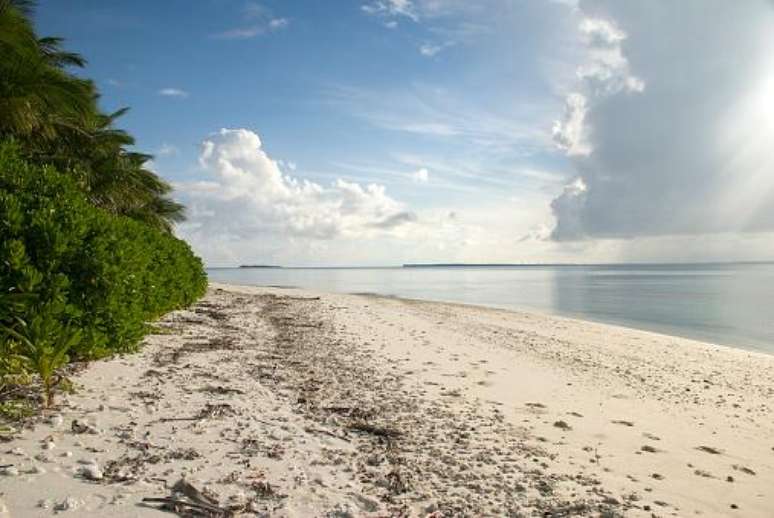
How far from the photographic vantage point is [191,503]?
3.78 m

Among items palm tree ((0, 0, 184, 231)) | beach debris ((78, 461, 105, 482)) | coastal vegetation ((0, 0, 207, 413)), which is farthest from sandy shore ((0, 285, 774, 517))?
palm tree ((0, 0, 184, 231))

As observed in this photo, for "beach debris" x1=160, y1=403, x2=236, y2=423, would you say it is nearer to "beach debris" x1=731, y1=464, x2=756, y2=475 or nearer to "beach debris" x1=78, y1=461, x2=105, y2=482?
"beach debris" x1=78, y1=461, x2=105, y2=482

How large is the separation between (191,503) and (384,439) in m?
2.35

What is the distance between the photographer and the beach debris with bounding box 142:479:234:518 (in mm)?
3693

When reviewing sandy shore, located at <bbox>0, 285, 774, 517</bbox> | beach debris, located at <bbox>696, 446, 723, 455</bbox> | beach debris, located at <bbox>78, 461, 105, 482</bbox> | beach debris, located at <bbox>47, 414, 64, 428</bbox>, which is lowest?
beach debris, located at <bbox>696, 446, 723, 455</bbox>

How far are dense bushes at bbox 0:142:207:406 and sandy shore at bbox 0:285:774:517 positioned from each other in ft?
1.84

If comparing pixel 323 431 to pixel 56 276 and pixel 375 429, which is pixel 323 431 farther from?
pixel 56 276

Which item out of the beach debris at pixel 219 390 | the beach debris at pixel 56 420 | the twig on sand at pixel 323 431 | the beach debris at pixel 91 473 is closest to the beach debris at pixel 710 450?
the twig on sand at pixel 323 431

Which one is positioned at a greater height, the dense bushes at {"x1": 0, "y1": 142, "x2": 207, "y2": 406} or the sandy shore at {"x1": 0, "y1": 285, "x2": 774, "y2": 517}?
the dense bushes at {"x1": 0, "y1": 142, "x2": 207, "y2": 406}

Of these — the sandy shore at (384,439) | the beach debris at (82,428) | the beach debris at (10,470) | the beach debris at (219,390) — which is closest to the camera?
the beach debris at (10,470)

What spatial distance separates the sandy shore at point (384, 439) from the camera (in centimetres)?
414

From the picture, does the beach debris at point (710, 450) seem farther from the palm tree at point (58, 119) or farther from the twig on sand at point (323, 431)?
the palm tree at point (58, 119)

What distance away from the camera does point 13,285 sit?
5.79 meters

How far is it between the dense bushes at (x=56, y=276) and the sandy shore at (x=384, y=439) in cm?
56
